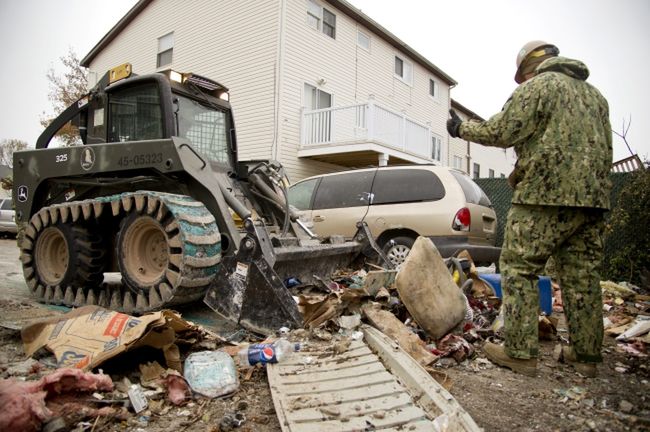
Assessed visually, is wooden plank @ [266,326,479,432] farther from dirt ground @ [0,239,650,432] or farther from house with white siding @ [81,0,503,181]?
house with white siding @ [81,0,503,181]

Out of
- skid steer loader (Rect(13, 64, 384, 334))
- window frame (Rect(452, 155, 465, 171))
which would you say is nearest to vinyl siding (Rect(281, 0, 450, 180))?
window frame (Rect(452, 155, 465, 171))

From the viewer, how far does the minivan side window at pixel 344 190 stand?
7.20m

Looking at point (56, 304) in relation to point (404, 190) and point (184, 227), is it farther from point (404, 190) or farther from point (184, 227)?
point (404, 190)

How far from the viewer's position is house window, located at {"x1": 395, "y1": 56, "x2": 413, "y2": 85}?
17891mm

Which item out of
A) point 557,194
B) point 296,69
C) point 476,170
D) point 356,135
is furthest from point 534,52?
point 476,170

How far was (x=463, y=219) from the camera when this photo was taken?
6.15 metres

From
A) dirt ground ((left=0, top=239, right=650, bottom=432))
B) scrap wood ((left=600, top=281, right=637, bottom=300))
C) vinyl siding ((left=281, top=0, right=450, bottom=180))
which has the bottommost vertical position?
dirt ground ((left=0, top=239, right=650, bottom=432))

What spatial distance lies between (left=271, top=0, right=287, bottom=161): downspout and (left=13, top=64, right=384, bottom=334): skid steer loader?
733 centimetres

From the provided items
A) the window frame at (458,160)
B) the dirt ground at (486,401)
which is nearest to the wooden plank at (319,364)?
the dirt ground at (486,401)

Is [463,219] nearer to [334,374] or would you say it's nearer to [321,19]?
[334,374]

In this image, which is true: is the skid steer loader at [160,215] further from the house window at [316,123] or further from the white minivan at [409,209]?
the house window at [316,123]

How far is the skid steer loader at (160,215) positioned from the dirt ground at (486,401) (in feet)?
2.71

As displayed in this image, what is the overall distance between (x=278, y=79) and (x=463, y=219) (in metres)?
8.61

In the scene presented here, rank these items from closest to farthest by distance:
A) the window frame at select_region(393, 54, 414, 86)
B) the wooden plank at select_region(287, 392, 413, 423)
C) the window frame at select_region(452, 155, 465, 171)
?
the wooden plank at select_region(287, 392, 413, 423)
the window frame at select_region(393, 54, 414, 86)
the window frame at select_region(452, 155, 465, 171)
